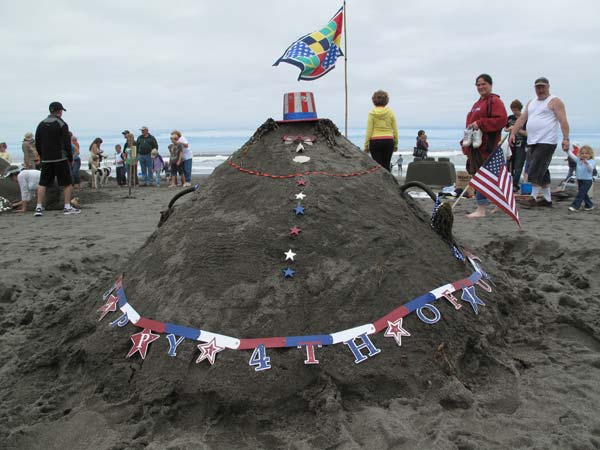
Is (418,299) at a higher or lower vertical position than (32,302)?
higher

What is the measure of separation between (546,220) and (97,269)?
5.15 metres

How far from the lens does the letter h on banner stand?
245 cm

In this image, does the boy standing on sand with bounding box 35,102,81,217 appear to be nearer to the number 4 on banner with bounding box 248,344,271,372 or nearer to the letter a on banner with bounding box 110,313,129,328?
the letter a on banner with bounding box 110,313,129,328

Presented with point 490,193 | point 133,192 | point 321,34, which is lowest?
point 133,192

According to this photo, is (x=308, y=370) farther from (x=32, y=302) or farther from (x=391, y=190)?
(x=32, y=302)

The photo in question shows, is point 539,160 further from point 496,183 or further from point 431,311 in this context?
point 431,311

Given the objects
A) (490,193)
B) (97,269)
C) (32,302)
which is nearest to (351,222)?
(490,193)

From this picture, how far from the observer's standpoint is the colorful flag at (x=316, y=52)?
148 inches

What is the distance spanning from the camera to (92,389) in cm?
257

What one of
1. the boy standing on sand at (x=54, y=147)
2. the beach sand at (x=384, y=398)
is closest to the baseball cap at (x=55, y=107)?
the boy standing on sand at (x=54, y=147)

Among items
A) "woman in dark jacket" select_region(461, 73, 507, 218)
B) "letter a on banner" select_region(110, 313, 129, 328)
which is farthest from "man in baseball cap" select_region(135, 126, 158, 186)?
"letter a on banner" select_region(110, 313, 129, 328)

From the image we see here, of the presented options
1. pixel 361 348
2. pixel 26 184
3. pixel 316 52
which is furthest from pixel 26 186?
pixel 361 348

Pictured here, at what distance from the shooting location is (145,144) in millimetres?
12562

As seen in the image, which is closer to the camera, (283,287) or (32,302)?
(283,287)
